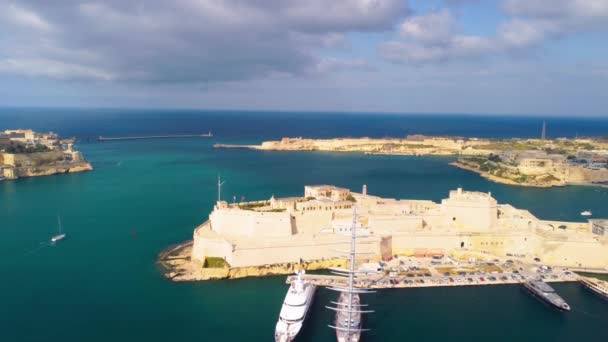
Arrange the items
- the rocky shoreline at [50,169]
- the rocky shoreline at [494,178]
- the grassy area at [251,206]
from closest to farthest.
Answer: the grassy area at [251,206] < the rocky shoreline at [494,178] < the rocky shoreline at [50,169]

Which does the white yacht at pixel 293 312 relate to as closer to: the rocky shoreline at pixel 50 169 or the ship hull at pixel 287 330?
the ship hull at pixel 287 330

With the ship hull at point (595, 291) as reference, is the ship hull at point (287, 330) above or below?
below

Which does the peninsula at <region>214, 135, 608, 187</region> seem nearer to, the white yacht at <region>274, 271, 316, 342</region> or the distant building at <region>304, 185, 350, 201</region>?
the distant building at <region>304, 185, 350, 201</region>

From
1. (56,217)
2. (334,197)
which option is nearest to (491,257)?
(334,197)

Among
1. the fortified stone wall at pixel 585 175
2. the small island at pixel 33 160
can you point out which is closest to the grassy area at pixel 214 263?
the small island at pixel 33 160

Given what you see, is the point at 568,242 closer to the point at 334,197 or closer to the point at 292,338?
the point at 334,197
